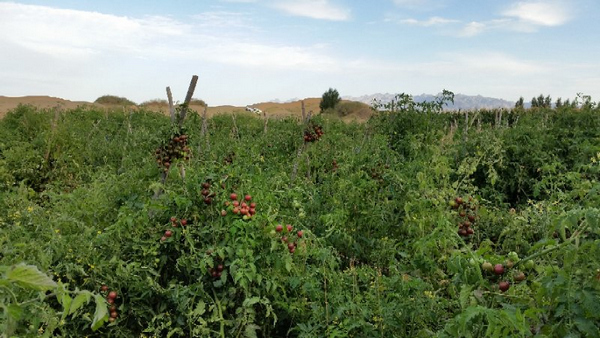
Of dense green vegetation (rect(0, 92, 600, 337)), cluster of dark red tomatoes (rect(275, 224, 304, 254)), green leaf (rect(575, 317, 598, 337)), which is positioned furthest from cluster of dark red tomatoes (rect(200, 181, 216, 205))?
green leaf (rect(575, 317, 598, 337))

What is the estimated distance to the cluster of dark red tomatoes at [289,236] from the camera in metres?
3.53

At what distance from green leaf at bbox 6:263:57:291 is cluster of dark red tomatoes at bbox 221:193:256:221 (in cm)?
223

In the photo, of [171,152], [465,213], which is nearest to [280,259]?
[171,152]

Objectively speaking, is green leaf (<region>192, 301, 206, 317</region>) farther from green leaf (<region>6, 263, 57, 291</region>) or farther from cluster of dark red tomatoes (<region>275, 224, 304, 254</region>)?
green leaf (<region>6, 263, 57, 291</region>)

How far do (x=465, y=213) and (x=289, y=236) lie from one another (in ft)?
5.19

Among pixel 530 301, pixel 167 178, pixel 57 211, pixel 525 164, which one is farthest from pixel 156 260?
pixel 525 164

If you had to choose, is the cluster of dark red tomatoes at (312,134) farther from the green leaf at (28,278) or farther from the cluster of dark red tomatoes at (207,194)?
the green leaf at (28,278)

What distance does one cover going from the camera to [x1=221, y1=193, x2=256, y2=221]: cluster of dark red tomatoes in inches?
139

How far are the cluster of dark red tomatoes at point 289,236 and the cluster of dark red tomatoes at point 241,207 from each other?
0.22 metres

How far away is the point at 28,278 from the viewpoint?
129cm

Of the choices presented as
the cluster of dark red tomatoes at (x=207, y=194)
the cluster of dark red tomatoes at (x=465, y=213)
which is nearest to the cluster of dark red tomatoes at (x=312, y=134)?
the cluster of dark red tomatoes at (x=465, y=213)

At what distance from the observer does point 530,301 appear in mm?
2113

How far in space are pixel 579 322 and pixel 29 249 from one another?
3.16 m

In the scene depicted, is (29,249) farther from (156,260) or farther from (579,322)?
(579,322)
